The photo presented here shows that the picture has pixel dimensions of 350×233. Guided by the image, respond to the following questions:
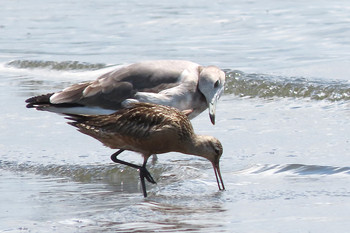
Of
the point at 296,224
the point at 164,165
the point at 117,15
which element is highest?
the point at 296,224

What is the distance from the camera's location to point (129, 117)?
7305 mm

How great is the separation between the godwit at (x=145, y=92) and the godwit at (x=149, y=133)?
74 cm

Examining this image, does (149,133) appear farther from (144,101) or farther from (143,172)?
(144,101)

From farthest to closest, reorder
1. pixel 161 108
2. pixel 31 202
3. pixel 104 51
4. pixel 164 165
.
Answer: pixel 104 51 < pixel 164 165 < pixel 161 108 < pixel 31 202

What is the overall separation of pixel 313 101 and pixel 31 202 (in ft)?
15.3

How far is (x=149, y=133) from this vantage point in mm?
7188

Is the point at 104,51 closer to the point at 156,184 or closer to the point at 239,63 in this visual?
the point at 239,63

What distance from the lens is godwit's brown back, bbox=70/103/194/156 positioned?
284 inches

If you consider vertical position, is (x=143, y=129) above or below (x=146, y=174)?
above

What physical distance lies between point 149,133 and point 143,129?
55 millimetres

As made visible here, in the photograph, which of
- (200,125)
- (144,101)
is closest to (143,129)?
(144,101)

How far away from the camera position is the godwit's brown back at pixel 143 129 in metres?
7.21

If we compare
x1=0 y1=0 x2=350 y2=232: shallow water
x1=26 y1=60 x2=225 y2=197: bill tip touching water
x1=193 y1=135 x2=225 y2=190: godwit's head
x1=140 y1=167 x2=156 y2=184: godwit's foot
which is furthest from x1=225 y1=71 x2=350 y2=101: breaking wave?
x1=140 y1=167 x2=156 y2=184: godwit's foot

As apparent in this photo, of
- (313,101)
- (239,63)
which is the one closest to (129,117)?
(313,101)
